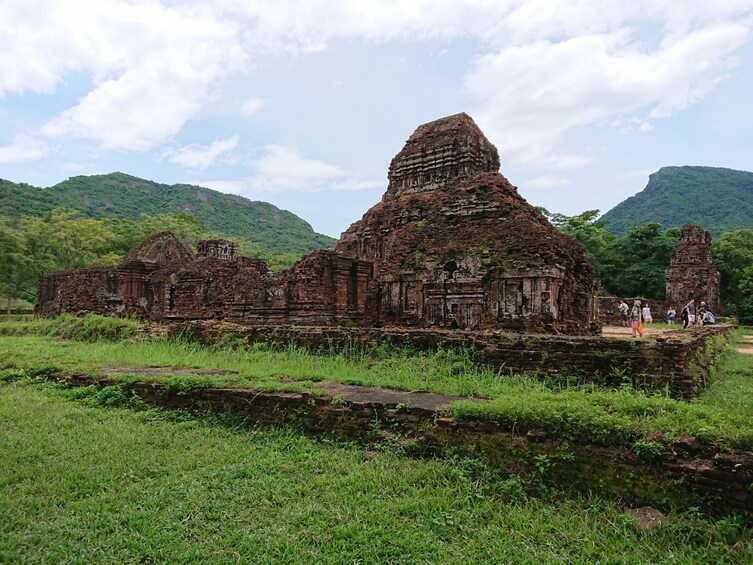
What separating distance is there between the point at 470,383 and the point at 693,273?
26.8 m

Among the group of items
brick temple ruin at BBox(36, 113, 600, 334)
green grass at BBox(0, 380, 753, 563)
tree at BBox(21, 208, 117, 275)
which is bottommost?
Result: green grass at BBox(0, 380, 753, 563)

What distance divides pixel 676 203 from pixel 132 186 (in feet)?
276

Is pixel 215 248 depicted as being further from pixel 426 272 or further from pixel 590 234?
pixel 590 234

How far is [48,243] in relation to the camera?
28.2 meters

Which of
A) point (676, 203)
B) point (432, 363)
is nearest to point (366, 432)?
point (432, 363)

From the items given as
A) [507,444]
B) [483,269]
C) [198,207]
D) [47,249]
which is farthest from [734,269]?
[198,207]

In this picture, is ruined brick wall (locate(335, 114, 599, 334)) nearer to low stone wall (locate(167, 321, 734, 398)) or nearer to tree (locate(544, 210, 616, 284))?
low stone wall (locate(167, 321, 734, 398))

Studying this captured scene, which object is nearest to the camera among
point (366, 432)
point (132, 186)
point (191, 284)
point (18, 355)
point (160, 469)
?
point (160, 469)

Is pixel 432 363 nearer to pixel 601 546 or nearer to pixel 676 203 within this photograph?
pixel 601 546

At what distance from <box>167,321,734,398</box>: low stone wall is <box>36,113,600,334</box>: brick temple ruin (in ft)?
9.65

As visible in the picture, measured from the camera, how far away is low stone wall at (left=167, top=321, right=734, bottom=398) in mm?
5461

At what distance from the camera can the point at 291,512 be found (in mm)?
3377

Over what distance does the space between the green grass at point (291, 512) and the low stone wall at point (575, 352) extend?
258 cm

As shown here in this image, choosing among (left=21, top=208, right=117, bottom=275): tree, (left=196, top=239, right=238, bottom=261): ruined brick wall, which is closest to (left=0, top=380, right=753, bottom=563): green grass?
(left=196, top=239, right=238, bottom=261): ruined brick wall
